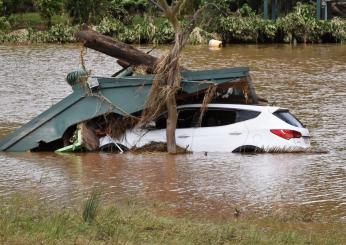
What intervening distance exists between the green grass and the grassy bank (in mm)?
47945

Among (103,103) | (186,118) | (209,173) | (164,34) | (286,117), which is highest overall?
(103,103)

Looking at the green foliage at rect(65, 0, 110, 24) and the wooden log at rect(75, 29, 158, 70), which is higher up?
the wooden log at rect(75, 29, 158, 70)

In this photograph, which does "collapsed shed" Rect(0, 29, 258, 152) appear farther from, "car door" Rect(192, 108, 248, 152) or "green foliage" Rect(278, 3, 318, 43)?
"green foliage" Rect(278, 3, 318, 43)

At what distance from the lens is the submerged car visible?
16688 millimetres

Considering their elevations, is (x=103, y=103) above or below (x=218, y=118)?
above

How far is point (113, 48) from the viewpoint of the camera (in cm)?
1803

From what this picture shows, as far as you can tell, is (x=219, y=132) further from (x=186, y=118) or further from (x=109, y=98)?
(x=109, y=98)

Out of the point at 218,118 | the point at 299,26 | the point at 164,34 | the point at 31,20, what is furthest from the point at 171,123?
the point at 31,20

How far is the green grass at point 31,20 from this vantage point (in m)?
57.7

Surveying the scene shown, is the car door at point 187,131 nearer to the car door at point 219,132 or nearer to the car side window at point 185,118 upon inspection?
the car side window at point 185,118

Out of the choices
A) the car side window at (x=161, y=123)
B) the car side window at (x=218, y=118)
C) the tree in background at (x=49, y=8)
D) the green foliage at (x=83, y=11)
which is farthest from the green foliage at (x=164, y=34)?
the car side window at (x=218, y=118)

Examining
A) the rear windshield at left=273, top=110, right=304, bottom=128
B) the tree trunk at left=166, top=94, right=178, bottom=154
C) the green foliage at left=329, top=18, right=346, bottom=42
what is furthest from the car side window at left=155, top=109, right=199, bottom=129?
the green foliage at left=329, top=18, right=346, bottom=42

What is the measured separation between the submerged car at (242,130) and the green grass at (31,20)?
4124cm

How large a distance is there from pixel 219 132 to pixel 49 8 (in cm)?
4194
